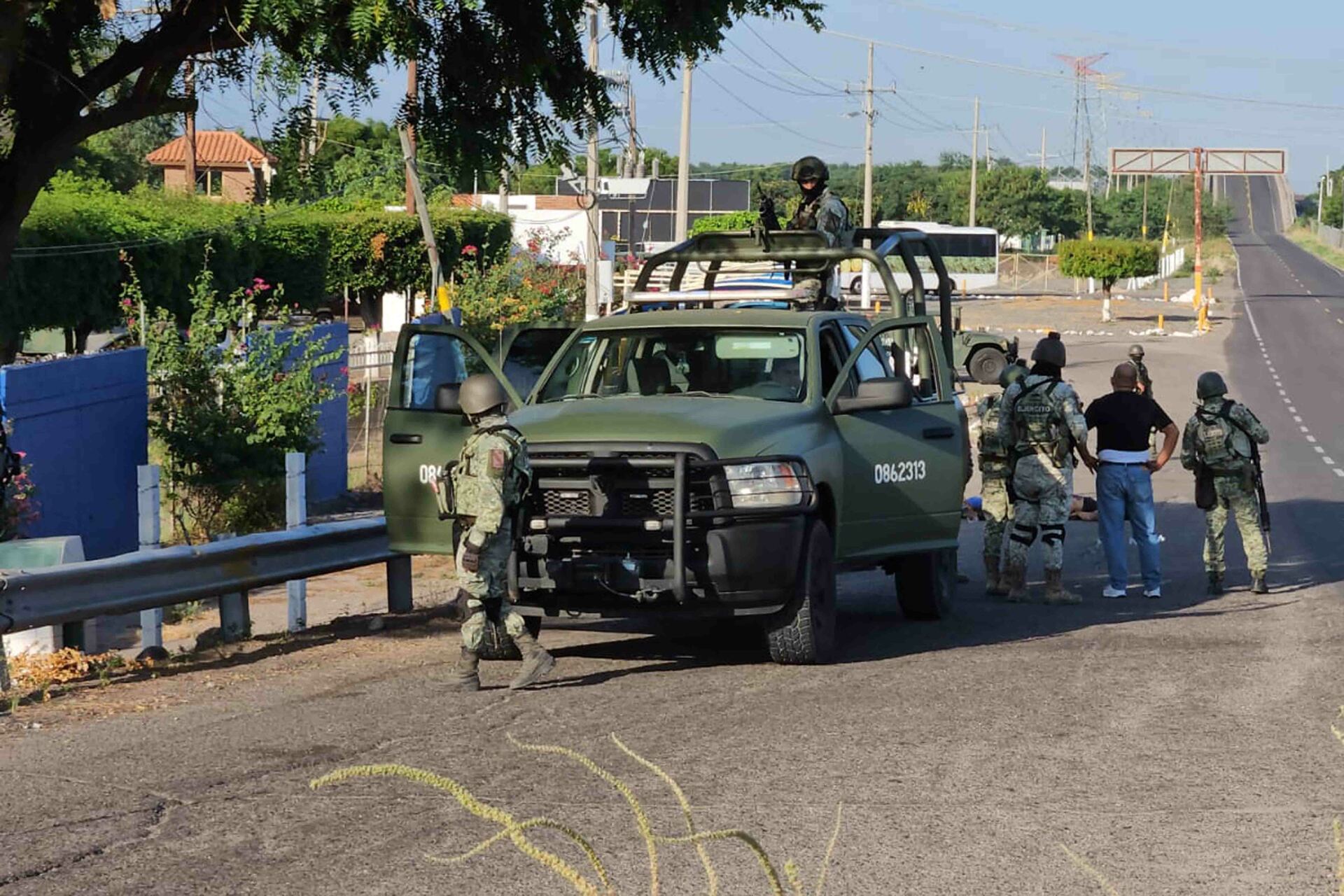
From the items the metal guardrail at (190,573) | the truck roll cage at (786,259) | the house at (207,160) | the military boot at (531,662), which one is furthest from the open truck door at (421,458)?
the house at (207,160)

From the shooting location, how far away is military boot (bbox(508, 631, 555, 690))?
9.30m

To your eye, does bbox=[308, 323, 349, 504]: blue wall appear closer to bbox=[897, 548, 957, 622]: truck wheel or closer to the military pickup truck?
the military pickup truck

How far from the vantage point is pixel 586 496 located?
9773 millimetres

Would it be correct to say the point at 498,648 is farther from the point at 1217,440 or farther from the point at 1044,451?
the point at 1217,440

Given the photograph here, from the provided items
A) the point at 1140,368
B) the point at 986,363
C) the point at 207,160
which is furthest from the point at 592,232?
the point at 207,160

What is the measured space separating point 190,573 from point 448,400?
178cm

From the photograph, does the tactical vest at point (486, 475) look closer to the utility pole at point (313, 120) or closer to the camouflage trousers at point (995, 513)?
the utility pole at point (313, 120)

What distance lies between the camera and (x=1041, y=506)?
13.5 meters

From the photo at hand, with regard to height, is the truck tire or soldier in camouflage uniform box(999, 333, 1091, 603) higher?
soldier in camouflage uniform box(999, 333, 1091, 603)

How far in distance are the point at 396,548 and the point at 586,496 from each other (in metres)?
1.90

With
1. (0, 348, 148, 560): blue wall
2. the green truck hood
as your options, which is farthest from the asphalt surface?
(0, 348, 148, 560): blue wall

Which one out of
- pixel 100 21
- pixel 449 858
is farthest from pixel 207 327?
pixel 449 858

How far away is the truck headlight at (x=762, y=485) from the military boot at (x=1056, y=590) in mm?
4363

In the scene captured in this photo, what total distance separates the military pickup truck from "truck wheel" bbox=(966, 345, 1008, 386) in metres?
13.4
